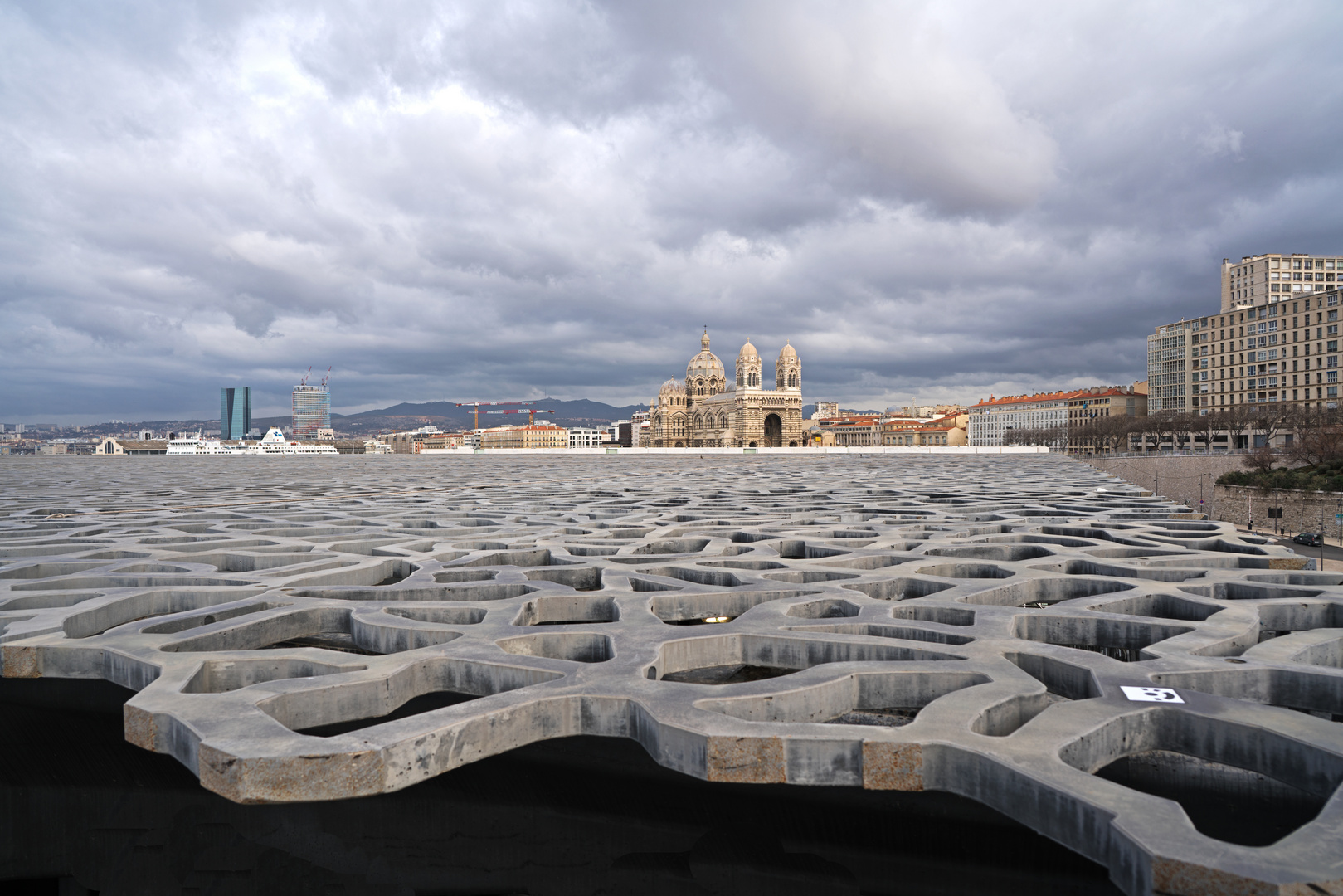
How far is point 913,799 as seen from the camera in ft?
15.3

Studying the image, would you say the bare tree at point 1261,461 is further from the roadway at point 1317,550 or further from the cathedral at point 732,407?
the cathedral at point 732,407

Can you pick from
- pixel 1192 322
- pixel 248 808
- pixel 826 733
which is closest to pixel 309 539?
pixel 248 808

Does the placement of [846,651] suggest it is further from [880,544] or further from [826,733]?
[880,544]

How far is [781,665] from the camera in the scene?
6391mm

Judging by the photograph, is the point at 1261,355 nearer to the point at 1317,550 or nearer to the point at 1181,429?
the point at 1181,429

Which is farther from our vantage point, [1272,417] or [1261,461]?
[1272,417]

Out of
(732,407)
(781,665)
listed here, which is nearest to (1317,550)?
(781,665)

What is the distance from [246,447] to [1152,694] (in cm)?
19209

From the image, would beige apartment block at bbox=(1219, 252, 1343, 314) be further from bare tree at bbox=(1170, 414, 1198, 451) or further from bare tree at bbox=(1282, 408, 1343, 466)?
bare tree at bbox=(1282, 408, 1343, 466)

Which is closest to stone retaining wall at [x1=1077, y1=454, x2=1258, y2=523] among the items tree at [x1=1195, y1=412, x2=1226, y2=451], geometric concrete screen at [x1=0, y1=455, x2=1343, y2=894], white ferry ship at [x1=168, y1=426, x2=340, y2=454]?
tree at [x1=1195, y1=412, x2=1226, y2=451]

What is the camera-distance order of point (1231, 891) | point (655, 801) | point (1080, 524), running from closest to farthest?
1. point (1231, 891)
2. point (655, 801)
3. point (1080, 524)

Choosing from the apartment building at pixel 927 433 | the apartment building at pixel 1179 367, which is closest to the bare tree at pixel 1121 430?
the apartment building at pixel 1179 367

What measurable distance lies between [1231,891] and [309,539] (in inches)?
477

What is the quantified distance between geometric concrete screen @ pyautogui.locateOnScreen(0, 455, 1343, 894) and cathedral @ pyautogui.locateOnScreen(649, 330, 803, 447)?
130012mm
